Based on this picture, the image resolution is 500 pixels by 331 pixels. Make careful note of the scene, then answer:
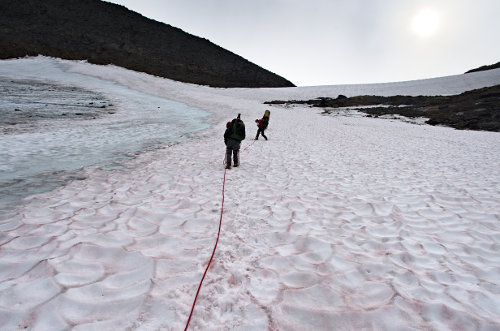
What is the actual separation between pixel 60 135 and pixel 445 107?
32.5 meters

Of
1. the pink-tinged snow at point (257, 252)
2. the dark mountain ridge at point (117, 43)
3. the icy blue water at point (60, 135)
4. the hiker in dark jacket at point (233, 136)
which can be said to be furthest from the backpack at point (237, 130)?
the dark mountain ridge at point (117, 43)

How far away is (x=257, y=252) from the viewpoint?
11.0 ft

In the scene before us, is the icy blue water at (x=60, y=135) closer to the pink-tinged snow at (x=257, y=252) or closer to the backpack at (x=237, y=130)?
the pink-tinged snow at (x=257, y=252)

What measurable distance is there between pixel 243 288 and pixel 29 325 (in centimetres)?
188

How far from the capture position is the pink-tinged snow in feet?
7.60

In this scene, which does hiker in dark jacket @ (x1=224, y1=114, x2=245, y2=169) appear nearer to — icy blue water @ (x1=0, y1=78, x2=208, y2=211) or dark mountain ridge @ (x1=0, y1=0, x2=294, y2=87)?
icy blue water @ (x1=0, y1=78, x2=208, y2=211)

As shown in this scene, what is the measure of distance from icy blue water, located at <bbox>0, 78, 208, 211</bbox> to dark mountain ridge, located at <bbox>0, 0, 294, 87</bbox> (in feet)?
73.8

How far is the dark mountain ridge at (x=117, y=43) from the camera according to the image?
39969mm

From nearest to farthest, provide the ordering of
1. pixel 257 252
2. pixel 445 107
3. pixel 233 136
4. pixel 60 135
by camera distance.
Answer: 1. pixel 257 252
2. pixel 233 136
3. pixel 60 135
4. pixel 445 107

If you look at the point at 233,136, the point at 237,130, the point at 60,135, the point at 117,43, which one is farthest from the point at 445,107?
the point at 117,43

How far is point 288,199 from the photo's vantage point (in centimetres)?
532

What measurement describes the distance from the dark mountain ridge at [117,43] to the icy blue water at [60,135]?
22506 mm

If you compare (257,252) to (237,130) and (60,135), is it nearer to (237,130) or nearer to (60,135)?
(237,130)

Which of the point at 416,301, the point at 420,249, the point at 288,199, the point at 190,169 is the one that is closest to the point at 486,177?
the point at 420,249
